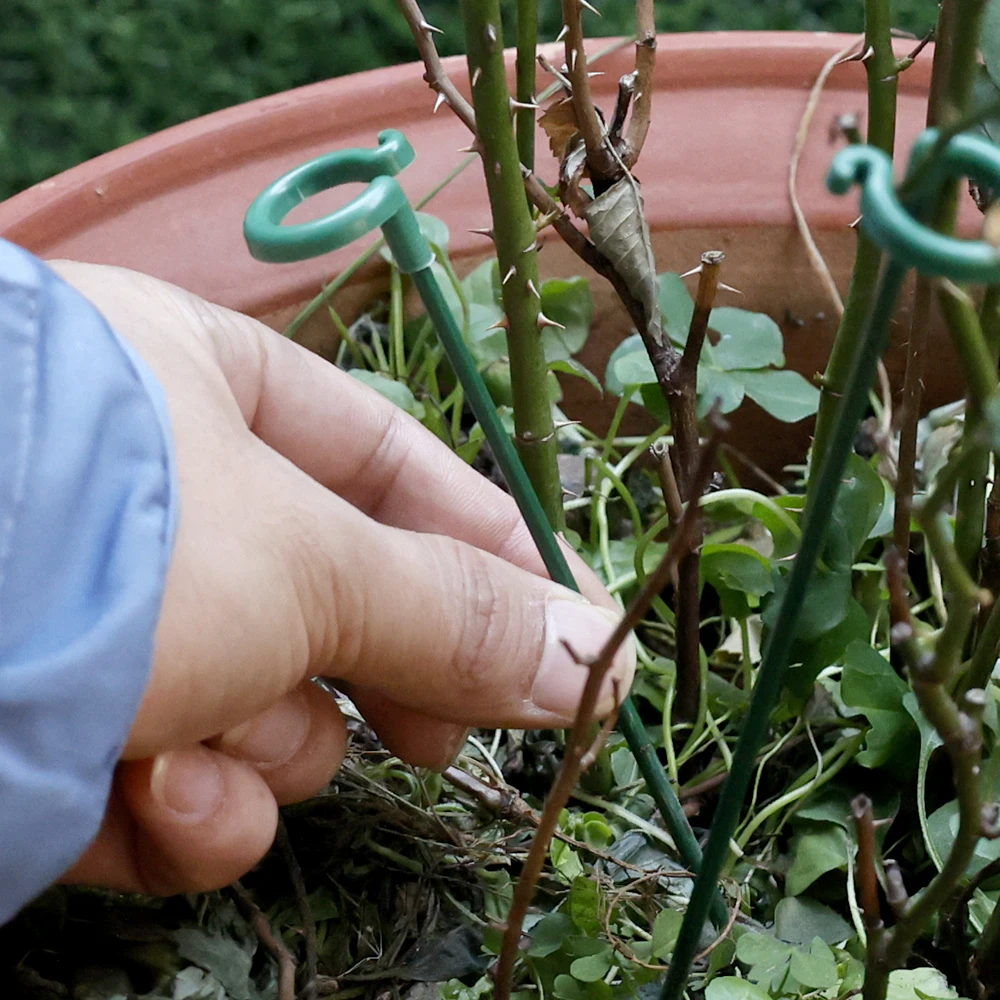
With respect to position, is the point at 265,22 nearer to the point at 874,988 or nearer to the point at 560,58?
the point at 560,58

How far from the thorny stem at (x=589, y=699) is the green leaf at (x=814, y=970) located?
108mm

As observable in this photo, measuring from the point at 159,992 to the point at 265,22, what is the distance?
0.93 meters

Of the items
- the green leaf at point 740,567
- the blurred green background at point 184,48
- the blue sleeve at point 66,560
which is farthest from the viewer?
the blurred green background at point 184,48

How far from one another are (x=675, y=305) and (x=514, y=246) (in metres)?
0.23

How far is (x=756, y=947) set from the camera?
0.40m

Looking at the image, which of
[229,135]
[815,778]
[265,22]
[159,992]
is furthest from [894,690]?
[265,22]

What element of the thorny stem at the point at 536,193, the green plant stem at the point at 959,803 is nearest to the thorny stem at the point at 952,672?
the green plant stem at the point at 959,803

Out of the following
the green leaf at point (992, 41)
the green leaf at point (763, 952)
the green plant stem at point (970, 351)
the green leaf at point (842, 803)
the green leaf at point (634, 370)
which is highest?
the green leaf at point (992, 41)

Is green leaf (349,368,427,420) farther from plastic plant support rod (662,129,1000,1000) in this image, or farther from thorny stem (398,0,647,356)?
plastic plant support rod (662,129,1000,1000)

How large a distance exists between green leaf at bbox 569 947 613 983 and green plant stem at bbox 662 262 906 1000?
5cm

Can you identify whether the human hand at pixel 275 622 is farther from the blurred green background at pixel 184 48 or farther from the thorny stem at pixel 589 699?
the blurred green background at pixel 184 48

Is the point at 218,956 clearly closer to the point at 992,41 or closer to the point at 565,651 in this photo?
the point at 565,651

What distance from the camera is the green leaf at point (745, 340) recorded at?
0.58 metres

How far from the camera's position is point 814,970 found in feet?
1.27
